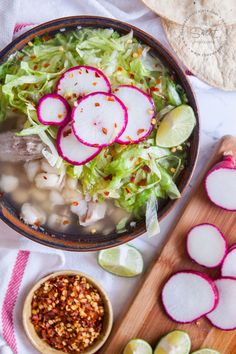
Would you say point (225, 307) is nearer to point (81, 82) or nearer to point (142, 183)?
point (142, 183)

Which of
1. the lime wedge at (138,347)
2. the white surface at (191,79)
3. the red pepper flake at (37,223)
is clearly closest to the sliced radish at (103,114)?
the red pepper flake at (37,223)

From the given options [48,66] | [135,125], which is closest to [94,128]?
[135,125]

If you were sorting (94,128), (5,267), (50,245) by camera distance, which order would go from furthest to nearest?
1. (5,267)
2. (50,245)
3. (94,128)

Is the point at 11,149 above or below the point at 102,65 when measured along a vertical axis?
below

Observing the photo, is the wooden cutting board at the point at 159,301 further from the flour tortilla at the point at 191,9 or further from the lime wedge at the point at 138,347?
the flour tortilla at the point at 191,9

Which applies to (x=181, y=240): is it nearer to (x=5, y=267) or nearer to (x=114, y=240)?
(x=114, y=240)

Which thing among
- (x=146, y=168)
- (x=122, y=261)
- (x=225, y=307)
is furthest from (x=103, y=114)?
(x=225, y=307)
